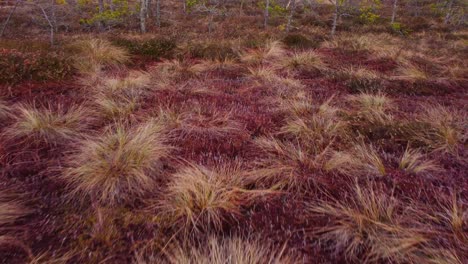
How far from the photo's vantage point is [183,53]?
9383mm

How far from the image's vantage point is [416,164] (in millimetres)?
3346

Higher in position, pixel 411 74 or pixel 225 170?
pixel 411 74

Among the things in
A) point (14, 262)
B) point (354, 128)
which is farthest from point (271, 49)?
point (14, 262)

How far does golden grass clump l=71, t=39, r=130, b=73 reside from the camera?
7.15 metres

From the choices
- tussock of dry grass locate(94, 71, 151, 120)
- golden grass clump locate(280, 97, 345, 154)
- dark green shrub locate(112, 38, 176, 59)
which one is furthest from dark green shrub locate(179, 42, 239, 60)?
golden grass clump locate(280, 97, 345, 154)

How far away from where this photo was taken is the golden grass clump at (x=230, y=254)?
6.55ft

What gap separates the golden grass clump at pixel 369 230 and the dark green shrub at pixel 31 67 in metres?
6.47

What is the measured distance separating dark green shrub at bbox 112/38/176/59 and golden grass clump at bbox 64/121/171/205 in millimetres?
6387

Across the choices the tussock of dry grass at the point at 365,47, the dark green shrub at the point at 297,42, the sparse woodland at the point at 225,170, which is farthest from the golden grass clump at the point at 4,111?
the tussock of dry grass at the point at 365,47

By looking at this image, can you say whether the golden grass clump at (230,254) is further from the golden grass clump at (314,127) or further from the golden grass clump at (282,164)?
the golden grass clump at (314,127)

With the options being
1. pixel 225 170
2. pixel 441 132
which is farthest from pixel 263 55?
pixel 225 170

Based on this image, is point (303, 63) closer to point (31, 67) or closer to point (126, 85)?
point (126, 85)

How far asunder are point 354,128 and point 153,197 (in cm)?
349

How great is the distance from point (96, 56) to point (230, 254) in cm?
803
